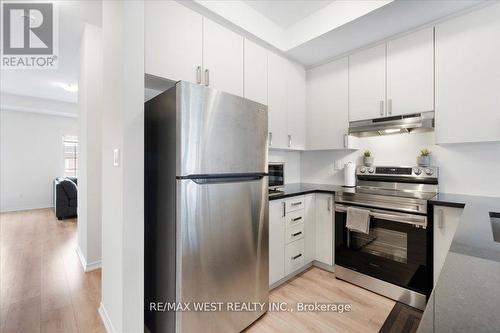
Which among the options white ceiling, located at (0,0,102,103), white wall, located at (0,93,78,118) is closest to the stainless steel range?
white ceiling, located at (0,0,102,103)

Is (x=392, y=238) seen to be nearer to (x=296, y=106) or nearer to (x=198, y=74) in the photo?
(x=296, y=106)

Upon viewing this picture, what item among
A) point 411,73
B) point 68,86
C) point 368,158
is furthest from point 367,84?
point 68,86

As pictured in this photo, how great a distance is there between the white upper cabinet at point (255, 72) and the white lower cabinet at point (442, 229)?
1.84 meters

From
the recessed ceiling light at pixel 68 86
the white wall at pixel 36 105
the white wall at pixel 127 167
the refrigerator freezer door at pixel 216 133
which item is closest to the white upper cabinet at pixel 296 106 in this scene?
the refrigerator freezer door at pixel 216 133

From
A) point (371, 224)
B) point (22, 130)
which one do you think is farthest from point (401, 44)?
point (22, 130)

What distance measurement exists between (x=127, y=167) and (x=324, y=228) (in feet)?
6.67

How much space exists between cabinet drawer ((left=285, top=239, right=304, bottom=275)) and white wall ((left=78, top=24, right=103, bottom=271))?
223 cm

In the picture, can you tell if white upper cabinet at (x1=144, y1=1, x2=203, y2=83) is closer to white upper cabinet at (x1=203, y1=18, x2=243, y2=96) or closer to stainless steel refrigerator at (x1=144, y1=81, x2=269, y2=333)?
white upper cabinet at (x1=203, y1=18, x2=243, y2=96)

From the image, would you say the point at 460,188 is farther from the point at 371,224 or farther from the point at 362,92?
the point at 362,92

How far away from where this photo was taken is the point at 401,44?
7.34 ft

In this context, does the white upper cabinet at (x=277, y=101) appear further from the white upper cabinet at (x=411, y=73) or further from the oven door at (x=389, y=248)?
the white upper cabinet at (x=411, y=73)

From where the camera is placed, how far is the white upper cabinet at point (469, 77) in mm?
1777

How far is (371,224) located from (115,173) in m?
2.14

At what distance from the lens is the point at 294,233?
91.2 inches
